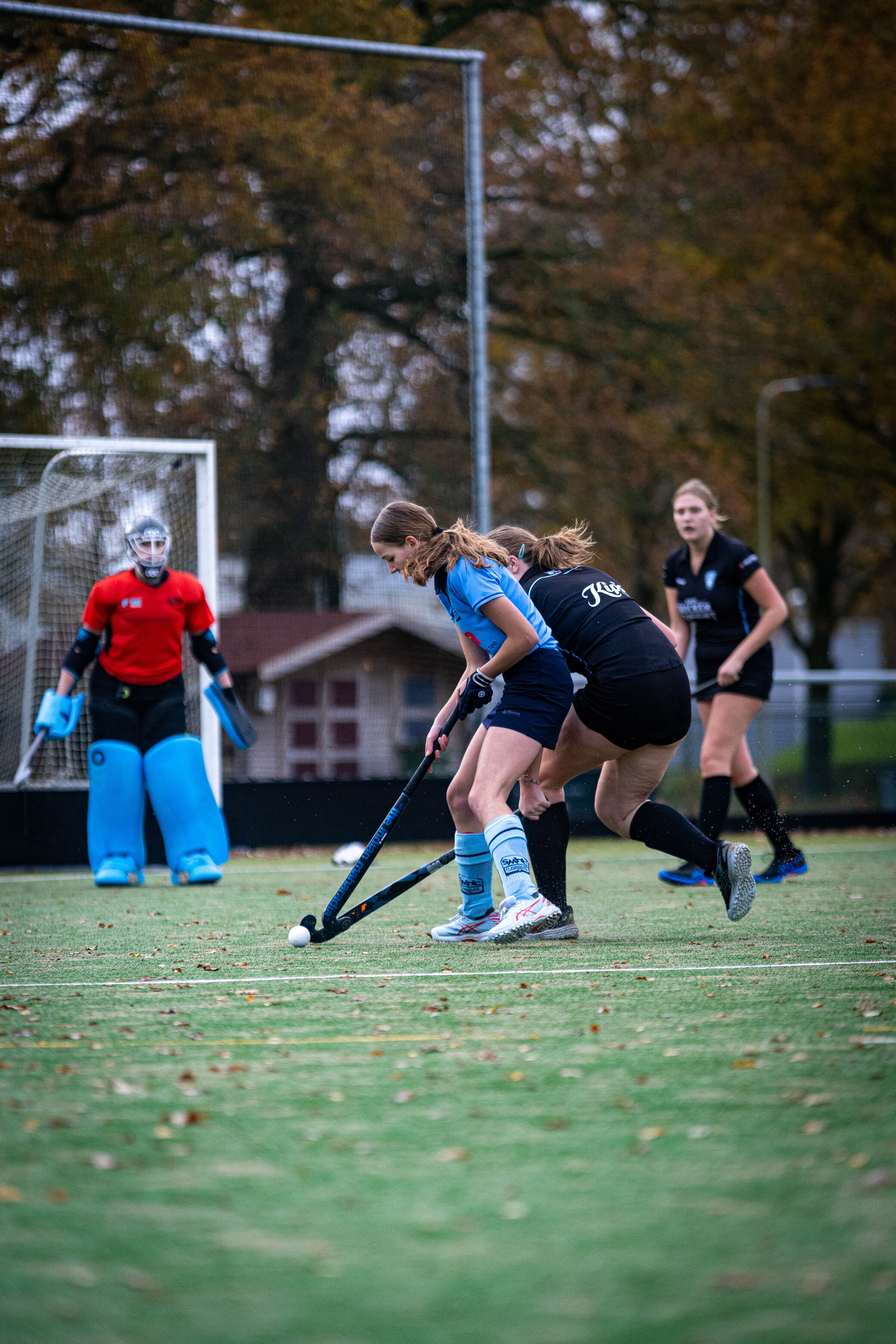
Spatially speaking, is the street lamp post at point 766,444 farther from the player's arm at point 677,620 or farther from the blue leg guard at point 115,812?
the blue leg guard at point 115,812

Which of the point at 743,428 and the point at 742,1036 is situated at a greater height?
the point at 743,428

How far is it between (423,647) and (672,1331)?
1107cm

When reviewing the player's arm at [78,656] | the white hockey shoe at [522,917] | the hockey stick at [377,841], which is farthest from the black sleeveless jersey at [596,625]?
the player's arm at [78,656]

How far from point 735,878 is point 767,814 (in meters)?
2.27

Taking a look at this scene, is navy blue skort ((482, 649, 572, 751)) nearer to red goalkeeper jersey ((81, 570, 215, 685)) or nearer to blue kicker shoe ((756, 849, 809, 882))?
blue kicker shoe ((756, 849, 809, 882))

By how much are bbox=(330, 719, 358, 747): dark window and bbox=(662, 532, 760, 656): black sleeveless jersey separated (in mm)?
4785

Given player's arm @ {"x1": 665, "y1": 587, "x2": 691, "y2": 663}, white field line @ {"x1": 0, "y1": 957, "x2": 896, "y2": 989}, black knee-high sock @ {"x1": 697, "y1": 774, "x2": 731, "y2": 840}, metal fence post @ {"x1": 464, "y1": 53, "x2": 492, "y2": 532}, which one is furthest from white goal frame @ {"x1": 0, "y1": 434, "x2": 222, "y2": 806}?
white field line @ {"x1": 0, "y1": 957, "x2": 896, "y2": 989}

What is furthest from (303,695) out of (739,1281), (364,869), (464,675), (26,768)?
(739,1281)

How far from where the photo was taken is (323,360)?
510 inches

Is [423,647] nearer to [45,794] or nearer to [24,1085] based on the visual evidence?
[45,794]

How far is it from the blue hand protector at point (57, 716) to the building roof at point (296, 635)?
124 inches

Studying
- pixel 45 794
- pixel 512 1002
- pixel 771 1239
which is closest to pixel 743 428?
pixel 45 794

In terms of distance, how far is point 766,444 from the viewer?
25109 millimetres

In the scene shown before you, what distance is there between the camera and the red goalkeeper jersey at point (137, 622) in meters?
8.59
